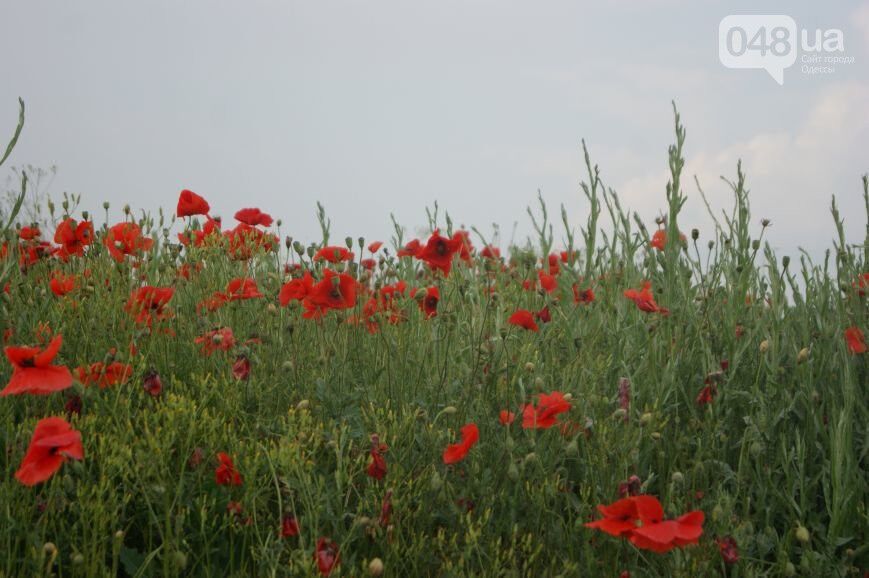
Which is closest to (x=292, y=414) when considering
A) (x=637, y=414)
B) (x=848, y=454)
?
(x=637, y=414)

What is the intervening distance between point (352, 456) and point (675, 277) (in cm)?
144

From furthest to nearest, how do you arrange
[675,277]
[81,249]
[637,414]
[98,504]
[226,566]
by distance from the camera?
[81,249] < [675,277] < [637,414] < [226,566] < [98,504]

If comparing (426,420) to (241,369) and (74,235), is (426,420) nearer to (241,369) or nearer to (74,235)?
(241,369)

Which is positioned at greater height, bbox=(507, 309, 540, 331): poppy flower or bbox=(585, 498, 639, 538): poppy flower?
bbox=(507, 309, 540, 331): poppy flower

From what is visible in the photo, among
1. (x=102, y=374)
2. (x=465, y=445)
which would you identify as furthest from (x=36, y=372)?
(x=465, y=445)

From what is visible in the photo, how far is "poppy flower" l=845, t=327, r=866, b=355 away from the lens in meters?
2.95

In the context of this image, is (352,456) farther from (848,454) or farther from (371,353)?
(848,454)

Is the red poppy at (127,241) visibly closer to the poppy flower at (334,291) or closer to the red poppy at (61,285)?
the red poppy at (61,285)

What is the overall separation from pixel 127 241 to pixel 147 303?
2.12 feet

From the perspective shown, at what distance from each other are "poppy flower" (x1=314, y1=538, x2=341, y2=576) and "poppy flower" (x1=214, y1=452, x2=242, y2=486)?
48 cm

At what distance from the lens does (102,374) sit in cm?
271

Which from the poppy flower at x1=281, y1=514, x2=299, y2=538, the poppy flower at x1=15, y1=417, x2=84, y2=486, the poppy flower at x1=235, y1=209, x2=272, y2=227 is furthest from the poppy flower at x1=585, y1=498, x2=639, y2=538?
the poppy flower at x1=235, y1=209, x2=272, y2=227

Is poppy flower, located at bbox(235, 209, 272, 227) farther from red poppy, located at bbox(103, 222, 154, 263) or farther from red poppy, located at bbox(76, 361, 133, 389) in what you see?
red poppy, located at bbox(76, 361, 133, 389)

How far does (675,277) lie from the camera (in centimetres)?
326
